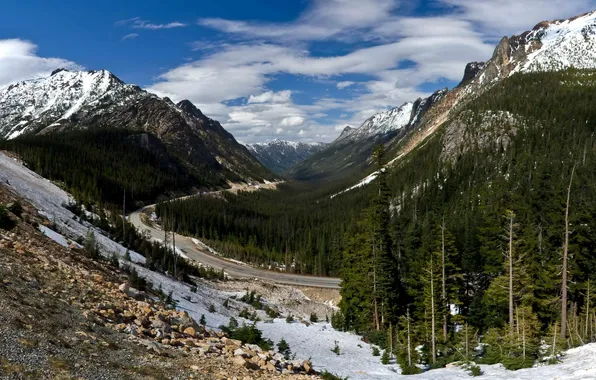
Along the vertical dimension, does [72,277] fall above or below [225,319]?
above

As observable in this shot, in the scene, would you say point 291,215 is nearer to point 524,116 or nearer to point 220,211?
point 220,211

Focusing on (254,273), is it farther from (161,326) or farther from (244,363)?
(244,363)

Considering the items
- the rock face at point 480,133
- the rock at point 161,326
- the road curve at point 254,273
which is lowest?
the road curve at point 254,273

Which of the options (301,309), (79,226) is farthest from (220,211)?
(79,226)

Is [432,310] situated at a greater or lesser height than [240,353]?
lesser

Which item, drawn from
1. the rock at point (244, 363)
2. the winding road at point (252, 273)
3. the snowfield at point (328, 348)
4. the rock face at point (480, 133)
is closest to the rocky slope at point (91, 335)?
the rock at point (244, 363)

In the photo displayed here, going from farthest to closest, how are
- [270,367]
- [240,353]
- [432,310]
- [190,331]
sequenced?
[432,310]
[190,331]
[240,353]
[270,367]

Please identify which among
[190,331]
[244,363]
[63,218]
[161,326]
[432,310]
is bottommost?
[432,310]

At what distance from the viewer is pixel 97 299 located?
16.7m

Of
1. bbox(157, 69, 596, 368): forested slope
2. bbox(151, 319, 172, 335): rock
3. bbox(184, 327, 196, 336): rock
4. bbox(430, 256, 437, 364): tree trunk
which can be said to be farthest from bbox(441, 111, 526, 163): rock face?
bbox(151, 319, 172, 335): rock

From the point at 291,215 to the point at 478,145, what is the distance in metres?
81.8

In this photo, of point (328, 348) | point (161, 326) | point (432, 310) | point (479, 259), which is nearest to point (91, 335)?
point (161, 326)

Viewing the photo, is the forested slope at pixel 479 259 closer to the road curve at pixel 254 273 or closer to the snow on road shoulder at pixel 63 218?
the road curve at pixel 254 273

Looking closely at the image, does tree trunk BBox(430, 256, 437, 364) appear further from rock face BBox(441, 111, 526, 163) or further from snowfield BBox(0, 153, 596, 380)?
rock face BBox(441, 111, 526, 163)
